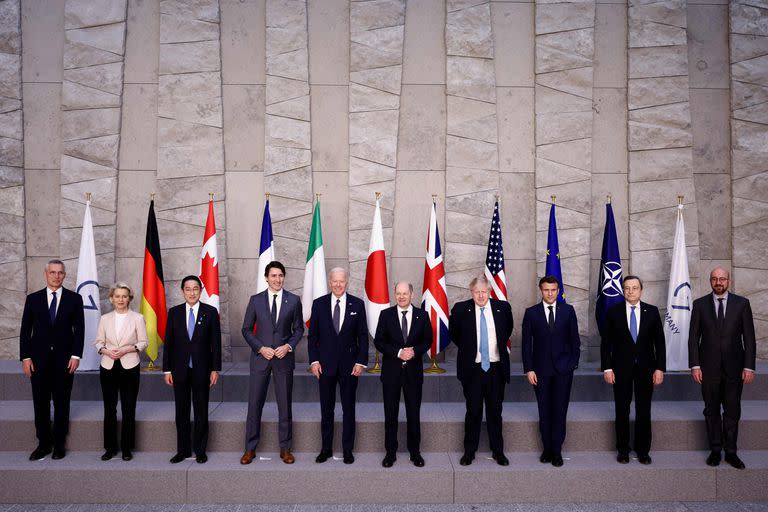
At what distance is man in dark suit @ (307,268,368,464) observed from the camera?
4016 millimetres

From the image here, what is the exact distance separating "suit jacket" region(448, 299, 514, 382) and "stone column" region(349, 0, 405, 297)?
211 centimetres

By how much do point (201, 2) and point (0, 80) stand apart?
2.35m

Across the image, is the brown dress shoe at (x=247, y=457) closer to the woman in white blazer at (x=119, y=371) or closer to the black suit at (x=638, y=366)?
the woman in white blazer at (x=119, y=371)

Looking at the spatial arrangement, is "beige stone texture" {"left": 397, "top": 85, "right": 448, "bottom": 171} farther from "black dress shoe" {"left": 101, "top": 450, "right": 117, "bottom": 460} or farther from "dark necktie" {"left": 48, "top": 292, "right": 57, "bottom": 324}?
"black dress shoe" {"left": 101, "top": 450, "right": 117, "bottom": 460}

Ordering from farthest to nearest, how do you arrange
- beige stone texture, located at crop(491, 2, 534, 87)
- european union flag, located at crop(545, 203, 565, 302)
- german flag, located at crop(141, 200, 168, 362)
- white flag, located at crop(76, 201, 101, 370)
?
beige stone texture, located at crop(491, 2, 534, 87) < european union flag, located at crop(545, 203, 565, 302) < german flag, located at crop(141, 200, 168, 362) < white flag, located at crop(76, 201, 101, 370)

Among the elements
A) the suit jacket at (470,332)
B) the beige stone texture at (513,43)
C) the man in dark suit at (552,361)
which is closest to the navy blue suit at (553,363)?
the man in dark suit at (552,361)

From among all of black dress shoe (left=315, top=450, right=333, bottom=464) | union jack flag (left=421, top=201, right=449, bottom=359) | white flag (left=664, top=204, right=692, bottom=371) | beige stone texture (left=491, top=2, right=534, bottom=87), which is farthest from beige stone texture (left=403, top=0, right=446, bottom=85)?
black dress shoe (left=315, top=450, right=333, bottom=464)

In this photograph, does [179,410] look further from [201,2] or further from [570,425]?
[201,2]

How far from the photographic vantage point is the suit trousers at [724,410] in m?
3.95

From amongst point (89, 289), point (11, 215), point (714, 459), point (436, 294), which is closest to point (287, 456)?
point (436, 294)

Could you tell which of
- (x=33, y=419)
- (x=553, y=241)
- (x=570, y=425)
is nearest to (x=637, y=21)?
(x=553, y=241)

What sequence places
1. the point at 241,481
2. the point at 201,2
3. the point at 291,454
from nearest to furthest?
the point at 241,481
the point at 291,454
the point at 201,2

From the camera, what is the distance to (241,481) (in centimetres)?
381

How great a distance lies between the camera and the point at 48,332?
13.6 feet
